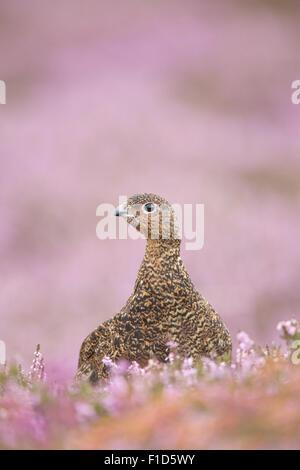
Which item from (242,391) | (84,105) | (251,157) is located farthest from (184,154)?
(242,391)

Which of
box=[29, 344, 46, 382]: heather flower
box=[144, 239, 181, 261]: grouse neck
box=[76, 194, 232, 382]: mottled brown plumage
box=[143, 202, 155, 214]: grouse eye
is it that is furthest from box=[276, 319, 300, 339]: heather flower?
box=[29, 344, 46, 382]: heather flower

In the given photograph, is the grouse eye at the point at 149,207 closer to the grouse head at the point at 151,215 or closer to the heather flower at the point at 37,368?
the grouse head at the point at 151,215

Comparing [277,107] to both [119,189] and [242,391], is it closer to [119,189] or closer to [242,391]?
[119,189]

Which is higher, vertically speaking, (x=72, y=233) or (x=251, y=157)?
(x=251, y=157)

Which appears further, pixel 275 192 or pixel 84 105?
pixel 84 105

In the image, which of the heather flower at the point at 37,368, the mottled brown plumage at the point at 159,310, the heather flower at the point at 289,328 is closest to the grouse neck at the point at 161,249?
the mottled brown plumage at the point at 159,310
